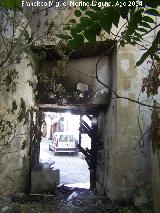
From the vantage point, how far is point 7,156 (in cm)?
652

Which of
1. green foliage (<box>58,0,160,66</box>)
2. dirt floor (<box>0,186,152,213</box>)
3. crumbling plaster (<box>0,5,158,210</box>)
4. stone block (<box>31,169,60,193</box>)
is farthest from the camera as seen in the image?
stone block (<box>31,169,60,193</box>)

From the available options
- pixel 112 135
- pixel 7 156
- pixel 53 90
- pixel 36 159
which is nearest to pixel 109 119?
pixel 112 135

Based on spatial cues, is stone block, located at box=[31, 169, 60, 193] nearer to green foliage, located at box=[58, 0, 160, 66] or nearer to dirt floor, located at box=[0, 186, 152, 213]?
dirt floor, located at box=[0, 186, 152, 213]

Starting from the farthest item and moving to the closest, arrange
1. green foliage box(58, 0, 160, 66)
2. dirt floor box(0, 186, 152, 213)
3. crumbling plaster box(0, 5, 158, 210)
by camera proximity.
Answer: crumbling plaster box(0, 5, 158, 210) < dirt floor box(0, 186, 152, 213) < green foliage box(58, 0, 160, 66)

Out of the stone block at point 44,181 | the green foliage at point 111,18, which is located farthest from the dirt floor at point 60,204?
the green foliage at point 111,18

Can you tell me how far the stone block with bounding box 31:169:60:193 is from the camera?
8156mm

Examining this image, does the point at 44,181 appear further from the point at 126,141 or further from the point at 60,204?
the point at 126,141

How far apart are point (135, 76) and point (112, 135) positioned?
1.66m

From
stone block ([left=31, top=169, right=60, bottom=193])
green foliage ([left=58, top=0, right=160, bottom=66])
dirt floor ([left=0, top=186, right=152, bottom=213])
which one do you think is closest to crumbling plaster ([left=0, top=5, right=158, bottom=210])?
dirt floor ([left=0, top=186, right=152, bottom=213])

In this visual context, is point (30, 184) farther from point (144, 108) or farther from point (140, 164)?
point (144, 108)

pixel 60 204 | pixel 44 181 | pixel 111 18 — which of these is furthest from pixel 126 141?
pixel 111 18

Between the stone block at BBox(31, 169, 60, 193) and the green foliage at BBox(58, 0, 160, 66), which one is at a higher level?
the green foliage at BBox(58, 0, 160, 66)

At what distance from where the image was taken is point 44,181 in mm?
8352

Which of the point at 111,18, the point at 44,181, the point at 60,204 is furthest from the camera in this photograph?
the point at 44,181
